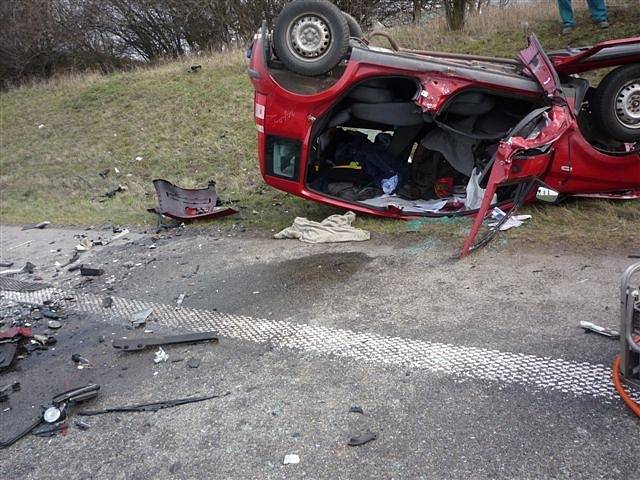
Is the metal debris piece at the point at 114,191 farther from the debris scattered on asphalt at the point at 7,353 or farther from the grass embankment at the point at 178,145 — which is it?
the debris scattered on asphalt at the point at 7,353

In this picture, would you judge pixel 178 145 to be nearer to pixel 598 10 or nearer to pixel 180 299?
pixel 180 299

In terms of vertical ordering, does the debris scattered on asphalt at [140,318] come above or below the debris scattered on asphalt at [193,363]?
below

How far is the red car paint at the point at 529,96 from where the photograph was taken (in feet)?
15.9

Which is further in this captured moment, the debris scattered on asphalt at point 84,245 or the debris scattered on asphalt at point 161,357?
the debris scattered on asphalt at point 84,245

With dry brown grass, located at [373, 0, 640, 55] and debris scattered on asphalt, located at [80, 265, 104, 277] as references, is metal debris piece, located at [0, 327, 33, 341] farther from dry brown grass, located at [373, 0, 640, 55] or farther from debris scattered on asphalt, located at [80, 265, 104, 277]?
dry brown grass, located at [373, 0, 640, 55]

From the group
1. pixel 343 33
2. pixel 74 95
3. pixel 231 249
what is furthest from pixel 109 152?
A: pixel 343 33

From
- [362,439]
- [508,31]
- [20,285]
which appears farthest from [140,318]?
[508,31]

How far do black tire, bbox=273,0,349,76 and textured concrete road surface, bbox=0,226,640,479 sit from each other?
1849mm

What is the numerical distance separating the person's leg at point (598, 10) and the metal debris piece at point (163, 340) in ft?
27.8

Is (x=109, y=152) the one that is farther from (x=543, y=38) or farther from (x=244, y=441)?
(x=244, y=441)

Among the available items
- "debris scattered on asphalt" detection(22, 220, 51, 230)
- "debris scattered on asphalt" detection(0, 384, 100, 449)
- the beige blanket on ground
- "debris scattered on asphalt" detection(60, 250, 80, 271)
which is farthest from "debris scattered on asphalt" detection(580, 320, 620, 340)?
"debris scattered on asphalt" detection(22, 220, 51, 230)

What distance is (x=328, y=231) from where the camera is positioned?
5.55 m

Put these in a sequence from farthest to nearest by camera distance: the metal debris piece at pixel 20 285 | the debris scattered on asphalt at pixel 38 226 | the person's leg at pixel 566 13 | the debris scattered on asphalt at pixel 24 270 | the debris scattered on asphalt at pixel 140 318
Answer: the person's leg at pixel 566 13 < the debris scattered on asphalt at pixel 38 226 < the debris scattered on asphalt at pixel 24 270 < the metal debris piece at pixel 20 285 < the debris scattered on asphalt at pixel 140 318

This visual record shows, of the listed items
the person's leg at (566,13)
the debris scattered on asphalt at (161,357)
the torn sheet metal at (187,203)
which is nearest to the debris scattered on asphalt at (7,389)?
the debris scattered on asphalt at (161,357)
